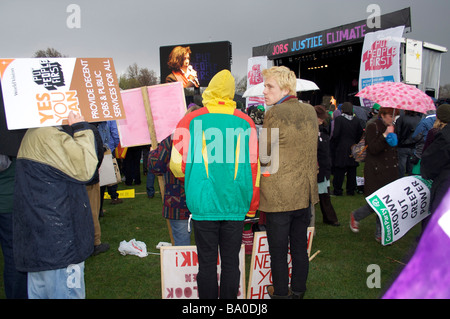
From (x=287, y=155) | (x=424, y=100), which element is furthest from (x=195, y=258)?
(x=424, y=100)

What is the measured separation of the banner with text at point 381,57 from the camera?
970 centimetres

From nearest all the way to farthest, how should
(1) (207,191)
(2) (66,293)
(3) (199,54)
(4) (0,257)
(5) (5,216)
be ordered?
(2) (66,293) < (1) (207,191) < (5) (5,216) < (4) (0,257) < (3) (199,54)

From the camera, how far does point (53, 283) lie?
2305 mm

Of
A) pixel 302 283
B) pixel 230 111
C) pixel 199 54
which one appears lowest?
pixel 302 283

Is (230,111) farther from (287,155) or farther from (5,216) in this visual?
(5,216)

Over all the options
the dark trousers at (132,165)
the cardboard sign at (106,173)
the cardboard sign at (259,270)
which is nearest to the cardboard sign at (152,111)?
the cardboard sign at (259,270)

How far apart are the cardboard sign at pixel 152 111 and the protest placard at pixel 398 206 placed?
97.6 inches

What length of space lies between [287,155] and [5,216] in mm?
2298

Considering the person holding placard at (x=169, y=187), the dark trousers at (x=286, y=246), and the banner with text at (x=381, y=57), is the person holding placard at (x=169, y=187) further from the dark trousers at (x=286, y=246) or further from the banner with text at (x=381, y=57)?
the banner with text at (x=381, y=57)

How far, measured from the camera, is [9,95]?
84.9 inches

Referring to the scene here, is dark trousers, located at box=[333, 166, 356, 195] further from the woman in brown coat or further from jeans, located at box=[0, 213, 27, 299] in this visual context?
jeans, located at box=[0, 213, 27, 299]

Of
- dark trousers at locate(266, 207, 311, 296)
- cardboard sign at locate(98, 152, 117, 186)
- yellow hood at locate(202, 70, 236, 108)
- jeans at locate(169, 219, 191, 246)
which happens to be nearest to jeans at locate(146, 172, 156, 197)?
cardboard sign at locate(98, 152, 117, 186)

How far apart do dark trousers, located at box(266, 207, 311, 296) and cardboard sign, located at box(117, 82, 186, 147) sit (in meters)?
1.43

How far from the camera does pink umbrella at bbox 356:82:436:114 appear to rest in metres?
4.36
